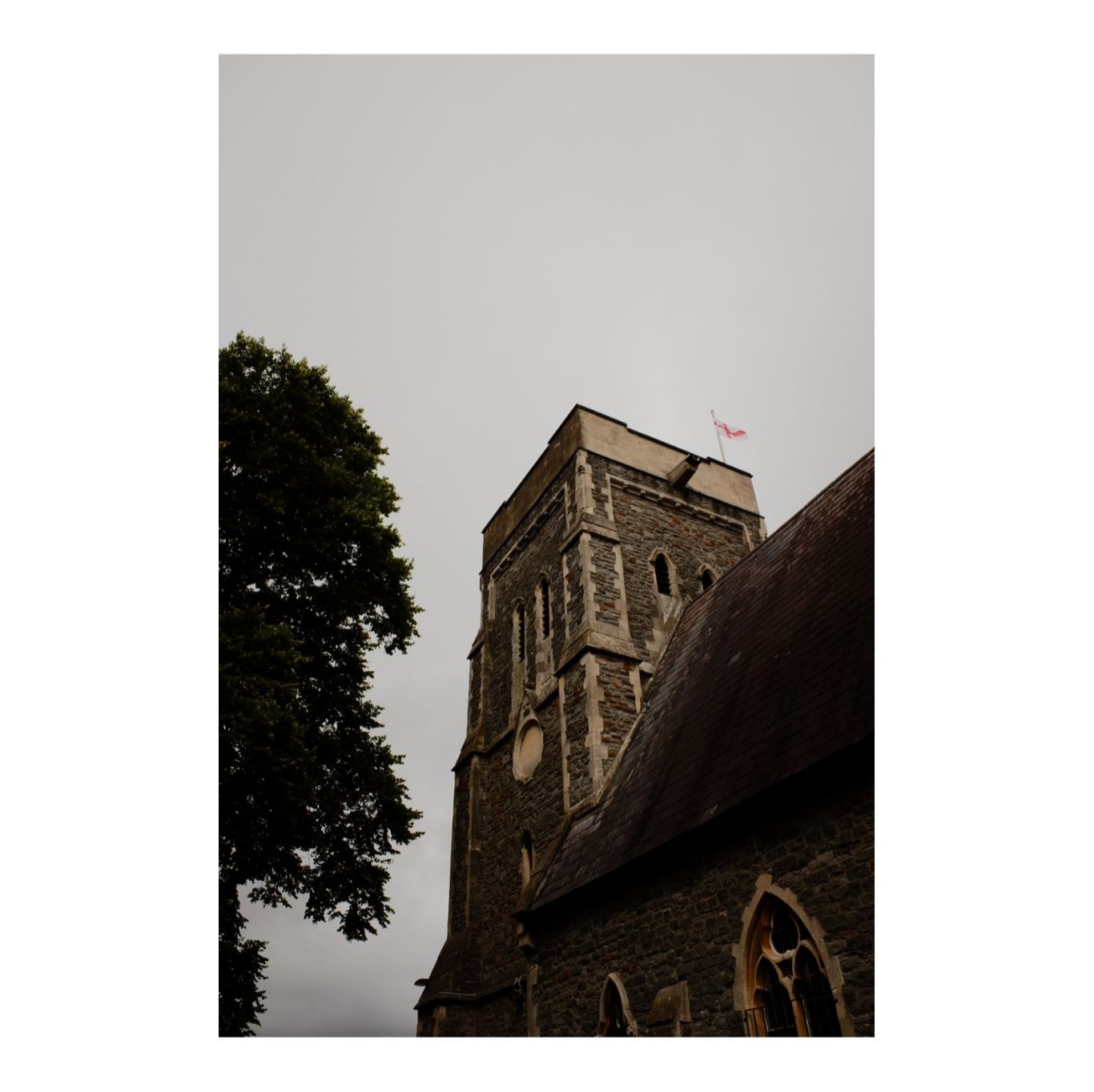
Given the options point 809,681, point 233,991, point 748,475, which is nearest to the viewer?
point 809,681

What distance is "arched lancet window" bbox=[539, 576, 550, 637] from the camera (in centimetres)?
1603

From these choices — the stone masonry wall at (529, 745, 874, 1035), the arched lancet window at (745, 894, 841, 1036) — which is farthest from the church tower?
the arched lancet window at (745, 894, 841, 1036)

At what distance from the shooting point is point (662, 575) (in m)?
16.1

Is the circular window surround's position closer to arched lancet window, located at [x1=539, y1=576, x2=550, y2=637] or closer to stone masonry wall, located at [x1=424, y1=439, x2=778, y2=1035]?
stone masonry wall, located at [x1=424, y1=439, x2=778, y2=1035]

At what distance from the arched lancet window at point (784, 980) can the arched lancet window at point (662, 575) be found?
8.56 meters

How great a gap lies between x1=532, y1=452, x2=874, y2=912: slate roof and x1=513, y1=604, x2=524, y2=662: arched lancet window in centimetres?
415

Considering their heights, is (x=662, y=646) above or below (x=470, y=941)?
above

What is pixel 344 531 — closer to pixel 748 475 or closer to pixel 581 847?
pixel 581 847

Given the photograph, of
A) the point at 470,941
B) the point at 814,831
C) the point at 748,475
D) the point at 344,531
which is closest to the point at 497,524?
the point at 748,475

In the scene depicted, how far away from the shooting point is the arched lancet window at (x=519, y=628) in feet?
55.7

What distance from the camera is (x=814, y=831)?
23.7 feet

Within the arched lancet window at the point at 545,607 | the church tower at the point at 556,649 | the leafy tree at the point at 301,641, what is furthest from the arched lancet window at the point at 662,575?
the leafy tree at the point at 301,641

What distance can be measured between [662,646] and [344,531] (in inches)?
255

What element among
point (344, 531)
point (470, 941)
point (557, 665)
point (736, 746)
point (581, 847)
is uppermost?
point (344, 531)
